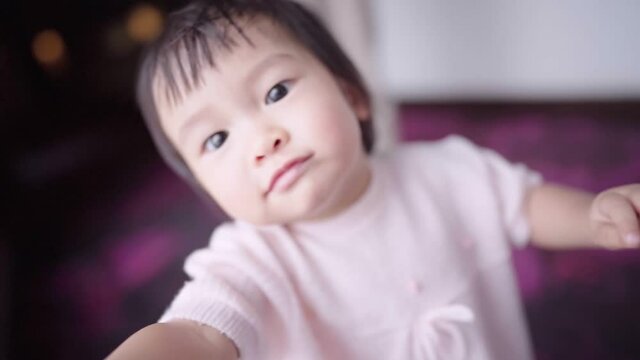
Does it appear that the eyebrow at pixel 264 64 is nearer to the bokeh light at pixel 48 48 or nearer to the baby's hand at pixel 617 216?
the baby's hand at pixel 617 216

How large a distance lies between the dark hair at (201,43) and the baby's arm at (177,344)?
0.11 m

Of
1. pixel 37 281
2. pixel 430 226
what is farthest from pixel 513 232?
pixel 37 281

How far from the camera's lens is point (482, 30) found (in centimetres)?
61

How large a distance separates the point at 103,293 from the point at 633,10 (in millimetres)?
455

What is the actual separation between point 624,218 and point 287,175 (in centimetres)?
16

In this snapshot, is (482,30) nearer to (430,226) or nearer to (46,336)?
(430,226)

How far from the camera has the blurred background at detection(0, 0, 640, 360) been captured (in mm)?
505

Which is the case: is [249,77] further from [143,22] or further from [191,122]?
[143,22]

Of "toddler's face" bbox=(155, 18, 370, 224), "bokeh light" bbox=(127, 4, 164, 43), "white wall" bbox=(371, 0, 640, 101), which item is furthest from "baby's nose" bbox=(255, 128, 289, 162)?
"white wall" bbox=(371, 0, 640, 101)

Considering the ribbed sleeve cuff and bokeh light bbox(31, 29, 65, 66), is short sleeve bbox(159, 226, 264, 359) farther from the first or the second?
bokeh light bbox(31, 29, 65, 66)

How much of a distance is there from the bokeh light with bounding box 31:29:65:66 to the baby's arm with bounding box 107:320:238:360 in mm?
350

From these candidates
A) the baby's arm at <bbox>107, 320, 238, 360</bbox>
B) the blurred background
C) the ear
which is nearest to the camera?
the baby's arm at <bbox>107, 320, 238, 360</bbox>

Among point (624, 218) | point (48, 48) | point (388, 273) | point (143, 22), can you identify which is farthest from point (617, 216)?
point (48, 48)

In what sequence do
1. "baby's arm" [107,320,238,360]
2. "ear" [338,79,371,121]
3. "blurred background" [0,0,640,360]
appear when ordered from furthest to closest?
"blurred background" [0,0,640,360]
"ear" [338,79,371,121]
"baby's arm" [107,320,238,360]
